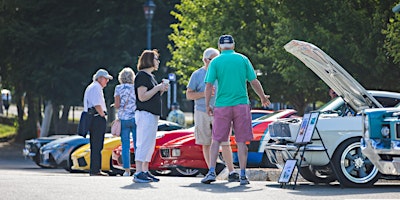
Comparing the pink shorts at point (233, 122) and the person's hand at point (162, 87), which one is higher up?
the person's hand at point (162, 87)

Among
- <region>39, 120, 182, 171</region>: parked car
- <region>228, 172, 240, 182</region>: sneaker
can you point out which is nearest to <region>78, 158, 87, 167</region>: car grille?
<region>39, 120, 182, 171</region>: parked car

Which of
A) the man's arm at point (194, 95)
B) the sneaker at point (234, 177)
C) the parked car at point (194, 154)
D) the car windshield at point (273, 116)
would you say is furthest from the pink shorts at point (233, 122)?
the car windshield at point (273, 116)

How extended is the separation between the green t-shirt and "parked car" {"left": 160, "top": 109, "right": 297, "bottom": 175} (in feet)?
14.8

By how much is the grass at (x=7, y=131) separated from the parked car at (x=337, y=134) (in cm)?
3631

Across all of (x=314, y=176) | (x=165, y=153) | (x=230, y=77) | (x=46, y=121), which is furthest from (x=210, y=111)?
(x=46, y=121)

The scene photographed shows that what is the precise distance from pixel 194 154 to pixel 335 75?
514 cm

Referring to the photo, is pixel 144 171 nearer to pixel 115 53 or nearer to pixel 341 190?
pixel 341 190

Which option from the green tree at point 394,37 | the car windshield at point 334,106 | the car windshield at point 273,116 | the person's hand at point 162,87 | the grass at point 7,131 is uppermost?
the green tree at point 394,37

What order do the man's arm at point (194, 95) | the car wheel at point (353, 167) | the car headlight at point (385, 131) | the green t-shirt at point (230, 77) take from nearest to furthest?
the car headlight at point (385, 131) < the car wheel at point (353, 167) < the green t-shirt at point (230, 77) < the man's arm at point (194, 95)

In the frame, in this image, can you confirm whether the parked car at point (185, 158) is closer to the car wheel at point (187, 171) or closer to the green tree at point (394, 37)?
the car wheel at point (187, 171)

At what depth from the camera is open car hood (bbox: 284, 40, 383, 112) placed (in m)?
12.9

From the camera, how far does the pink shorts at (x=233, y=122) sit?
510 inches

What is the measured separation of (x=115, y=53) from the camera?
38500mm

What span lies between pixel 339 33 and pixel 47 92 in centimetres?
1673
